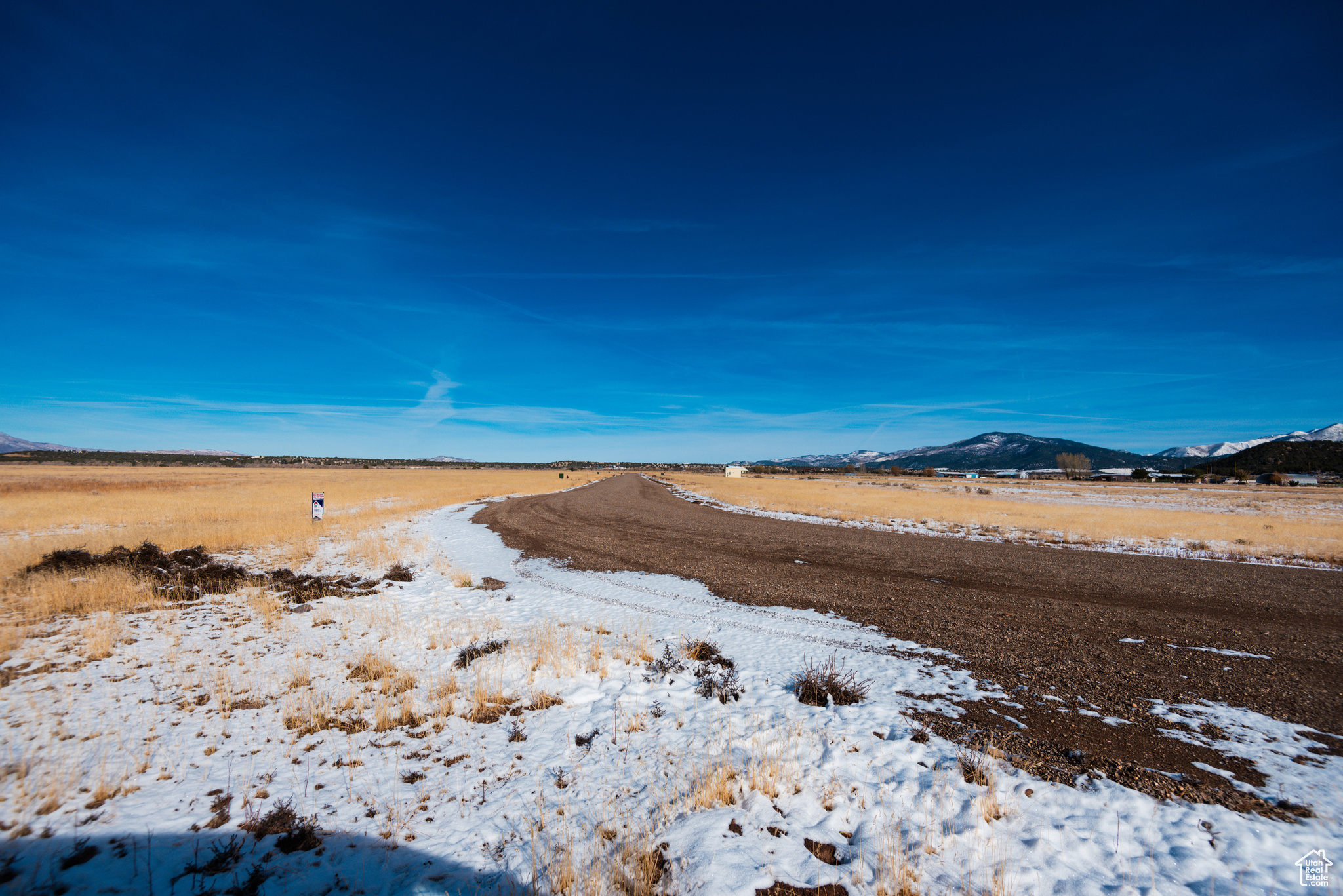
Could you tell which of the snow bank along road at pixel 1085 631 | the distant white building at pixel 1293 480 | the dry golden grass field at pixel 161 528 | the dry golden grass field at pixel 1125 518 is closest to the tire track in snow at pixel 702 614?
the snow bank along road at pixel 1085 631

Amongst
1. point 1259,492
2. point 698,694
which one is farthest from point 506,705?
point 1259,492

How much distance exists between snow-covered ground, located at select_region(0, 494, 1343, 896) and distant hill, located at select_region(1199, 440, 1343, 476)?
162934mm

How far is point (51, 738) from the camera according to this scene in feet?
17.1

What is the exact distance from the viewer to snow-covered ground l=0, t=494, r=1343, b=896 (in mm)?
3613

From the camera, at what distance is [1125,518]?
28656 mm

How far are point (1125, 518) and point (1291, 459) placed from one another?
168 metres

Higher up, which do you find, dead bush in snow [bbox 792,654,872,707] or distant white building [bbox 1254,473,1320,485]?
distant white building [bbox 1254,473,1320,485]

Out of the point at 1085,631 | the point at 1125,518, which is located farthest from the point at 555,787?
the point at 1125,518

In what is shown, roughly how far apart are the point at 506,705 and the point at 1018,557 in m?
17.1

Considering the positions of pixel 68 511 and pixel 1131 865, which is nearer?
pixel 1131 865

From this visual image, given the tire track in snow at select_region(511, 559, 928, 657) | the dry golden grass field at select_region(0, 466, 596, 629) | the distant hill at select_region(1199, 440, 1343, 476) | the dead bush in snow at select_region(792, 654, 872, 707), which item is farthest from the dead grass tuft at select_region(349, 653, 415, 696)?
the distant hill at select_region(1199, 440, 1343, 476)

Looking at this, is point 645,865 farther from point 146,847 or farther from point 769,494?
point 769,494

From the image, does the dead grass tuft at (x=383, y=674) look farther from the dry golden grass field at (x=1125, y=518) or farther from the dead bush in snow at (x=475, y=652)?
the dry golden grass field at (x=1125, y=518)

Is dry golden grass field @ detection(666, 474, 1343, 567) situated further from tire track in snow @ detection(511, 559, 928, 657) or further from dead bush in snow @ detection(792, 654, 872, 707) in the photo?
dead bush in snow @ detection(792, 654, 872, 707)
